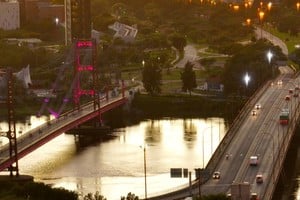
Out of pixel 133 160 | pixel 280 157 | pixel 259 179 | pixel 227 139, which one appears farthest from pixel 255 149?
pixel 133 160

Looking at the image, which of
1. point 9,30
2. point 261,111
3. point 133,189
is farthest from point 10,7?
point 133,189

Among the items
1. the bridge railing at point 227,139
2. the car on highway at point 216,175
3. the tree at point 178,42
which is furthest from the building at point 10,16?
the car on highway at point 216,175

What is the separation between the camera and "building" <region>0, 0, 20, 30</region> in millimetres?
101062

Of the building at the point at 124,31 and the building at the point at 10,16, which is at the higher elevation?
the building at the point at 10,16

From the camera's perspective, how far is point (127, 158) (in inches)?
1943

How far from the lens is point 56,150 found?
52.4m

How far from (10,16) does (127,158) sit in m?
55.7

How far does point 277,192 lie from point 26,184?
398 inches

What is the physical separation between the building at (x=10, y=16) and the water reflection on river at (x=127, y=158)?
135 ft

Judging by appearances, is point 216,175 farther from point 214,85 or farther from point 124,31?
point 124,31

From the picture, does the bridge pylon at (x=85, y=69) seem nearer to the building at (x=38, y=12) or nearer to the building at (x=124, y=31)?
the building at (x=124, y=31)

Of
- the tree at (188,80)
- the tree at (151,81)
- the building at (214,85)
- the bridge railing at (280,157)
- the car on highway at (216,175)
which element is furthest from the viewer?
the building at (214,85)

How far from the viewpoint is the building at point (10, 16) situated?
101 meters

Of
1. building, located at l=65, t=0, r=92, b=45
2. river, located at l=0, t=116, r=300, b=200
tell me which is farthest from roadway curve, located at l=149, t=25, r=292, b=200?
building, located at l=65, t=0, r=92, b=45
